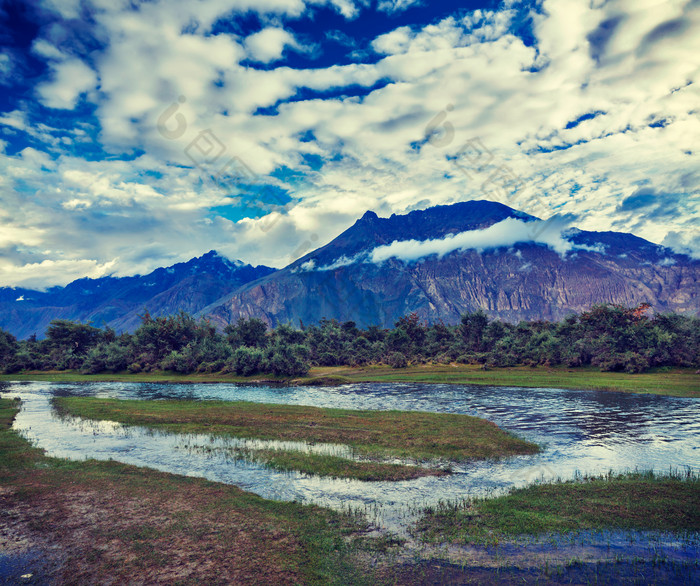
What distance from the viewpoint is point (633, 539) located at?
45.1 ft

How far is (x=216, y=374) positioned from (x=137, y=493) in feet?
233

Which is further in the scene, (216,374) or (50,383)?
(216,374)

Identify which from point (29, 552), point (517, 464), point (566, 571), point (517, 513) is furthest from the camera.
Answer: point (517, 464)

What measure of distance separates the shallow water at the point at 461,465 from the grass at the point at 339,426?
1947mm

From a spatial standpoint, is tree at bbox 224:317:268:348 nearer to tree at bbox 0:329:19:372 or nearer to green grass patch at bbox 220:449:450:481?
tree at bbox 0:329:19:372

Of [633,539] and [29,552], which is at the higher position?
[29,552]

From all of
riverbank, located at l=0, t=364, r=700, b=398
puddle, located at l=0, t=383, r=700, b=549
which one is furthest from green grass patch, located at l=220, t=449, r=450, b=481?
riverbank, located at l=0, t=364, r=700, b=398

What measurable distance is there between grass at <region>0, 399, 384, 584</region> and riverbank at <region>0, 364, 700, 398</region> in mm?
52328

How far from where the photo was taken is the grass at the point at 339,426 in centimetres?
2627

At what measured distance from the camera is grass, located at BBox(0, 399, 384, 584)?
11867 millimetres

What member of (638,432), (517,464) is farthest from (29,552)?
(638,432)

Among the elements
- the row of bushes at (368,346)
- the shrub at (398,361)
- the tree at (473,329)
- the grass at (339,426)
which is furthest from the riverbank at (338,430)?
the tree at (473,329)

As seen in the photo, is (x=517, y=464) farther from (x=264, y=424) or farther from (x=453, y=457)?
(x=264, y=424)

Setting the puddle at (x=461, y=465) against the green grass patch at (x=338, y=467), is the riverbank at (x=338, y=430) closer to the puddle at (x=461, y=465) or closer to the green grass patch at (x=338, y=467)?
the green grass patch at (x=338, y=467)
